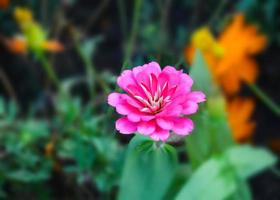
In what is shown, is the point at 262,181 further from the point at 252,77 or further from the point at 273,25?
the point at 273,25

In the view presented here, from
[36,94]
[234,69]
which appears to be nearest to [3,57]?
[36,94]

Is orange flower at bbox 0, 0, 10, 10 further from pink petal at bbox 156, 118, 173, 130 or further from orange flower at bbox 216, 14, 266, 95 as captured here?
pink petal at bbox 156, 118, 173, 130

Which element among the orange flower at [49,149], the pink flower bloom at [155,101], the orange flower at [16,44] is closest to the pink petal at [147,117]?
the pink flower bloom at [155,101]

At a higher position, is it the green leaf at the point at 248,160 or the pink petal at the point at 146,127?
the green leaf at the point at 248,160

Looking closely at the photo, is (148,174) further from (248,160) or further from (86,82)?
(86,82)

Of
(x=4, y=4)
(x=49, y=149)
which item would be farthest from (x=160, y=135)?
(x=4, y=4)

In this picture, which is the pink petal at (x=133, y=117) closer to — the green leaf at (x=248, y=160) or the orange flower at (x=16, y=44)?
the green leaf at (x=248, y=160)
